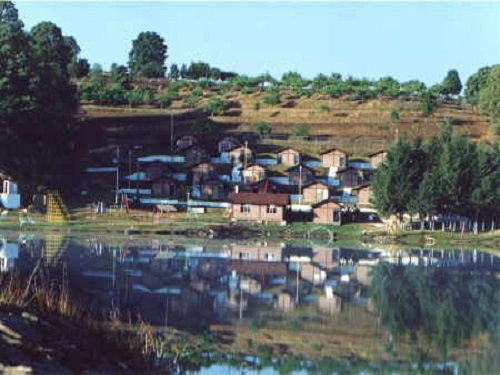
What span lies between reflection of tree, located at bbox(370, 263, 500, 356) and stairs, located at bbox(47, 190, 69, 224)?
27.2m

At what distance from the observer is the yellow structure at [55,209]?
65.1m

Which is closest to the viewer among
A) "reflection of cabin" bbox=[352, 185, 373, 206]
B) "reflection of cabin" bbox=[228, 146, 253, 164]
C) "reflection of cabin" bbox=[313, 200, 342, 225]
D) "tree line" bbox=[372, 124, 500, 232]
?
"tree line" bbox=[372, 124, 500, 232]

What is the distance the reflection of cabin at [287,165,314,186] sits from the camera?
269 ft

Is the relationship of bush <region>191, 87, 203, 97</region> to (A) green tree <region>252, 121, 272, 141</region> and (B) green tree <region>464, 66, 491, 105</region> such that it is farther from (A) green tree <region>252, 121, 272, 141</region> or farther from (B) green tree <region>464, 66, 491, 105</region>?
(B) green tree <region>464, 66, 491, 105</region>

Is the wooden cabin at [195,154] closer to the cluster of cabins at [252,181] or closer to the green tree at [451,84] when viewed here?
the cluster of cabins at [252,181]

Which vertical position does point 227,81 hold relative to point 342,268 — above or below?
above

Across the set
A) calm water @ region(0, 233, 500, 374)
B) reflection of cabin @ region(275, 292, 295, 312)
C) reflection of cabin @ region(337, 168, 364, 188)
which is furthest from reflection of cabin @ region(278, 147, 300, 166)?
reflection of cabin @ region(275, 292, 295, 312)

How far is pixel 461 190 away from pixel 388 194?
532 cm

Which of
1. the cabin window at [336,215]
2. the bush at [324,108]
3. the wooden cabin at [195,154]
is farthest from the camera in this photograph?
the bush at [324,108]

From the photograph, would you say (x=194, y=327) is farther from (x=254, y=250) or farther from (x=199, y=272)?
(x=254, y=250)

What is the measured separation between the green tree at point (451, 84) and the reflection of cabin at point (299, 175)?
145ft

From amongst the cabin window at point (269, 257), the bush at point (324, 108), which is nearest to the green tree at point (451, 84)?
the bush at point (324, 108)

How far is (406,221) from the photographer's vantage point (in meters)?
72.4

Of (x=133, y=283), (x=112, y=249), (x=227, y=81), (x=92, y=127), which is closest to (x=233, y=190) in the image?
(x=92, y=127)
